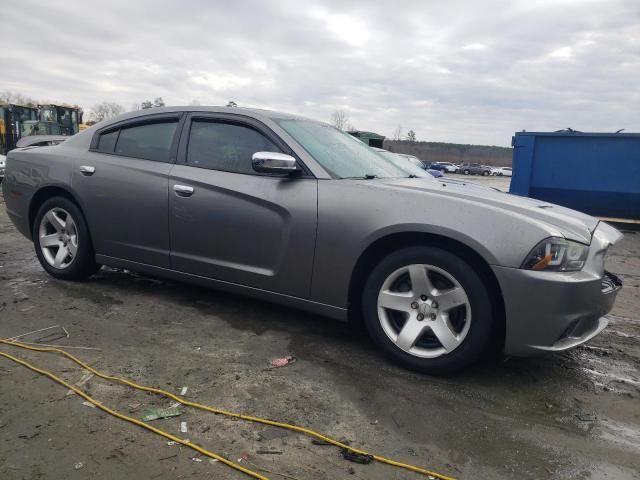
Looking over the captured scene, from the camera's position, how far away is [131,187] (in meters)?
3.96

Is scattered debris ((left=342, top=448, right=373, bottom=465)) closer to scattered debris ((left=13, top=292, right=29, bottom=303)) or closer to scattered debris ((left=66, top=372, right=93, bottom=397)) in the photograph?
scattered debris ((left=66, top=372, right=93, bottom=397))

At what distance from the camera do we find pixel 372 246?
10.0ft

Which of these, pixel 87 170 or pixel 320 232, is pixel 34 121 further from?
pixel 320 232

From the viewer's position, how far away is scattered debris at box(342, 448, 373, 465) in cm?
211

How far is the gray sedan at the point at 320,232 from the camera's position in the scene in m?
2.70

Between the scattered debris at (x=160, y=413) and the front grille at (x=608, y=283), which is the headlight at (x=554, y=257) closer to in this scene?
the front grille at (x=608, y=283)

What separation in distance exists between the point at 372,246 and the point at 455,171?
185ft

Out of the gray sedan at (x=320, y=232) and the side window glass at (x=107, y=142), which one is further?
the side window glass at (x=107, y=142)

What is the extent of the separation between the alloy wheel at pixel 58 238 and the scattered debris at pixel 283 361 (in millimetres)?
2345

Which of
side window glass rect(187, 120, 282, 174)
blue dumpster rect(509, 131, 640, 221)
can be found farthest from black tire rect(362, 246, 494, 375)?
blue dumpster rect(509, 131, 640, 221)

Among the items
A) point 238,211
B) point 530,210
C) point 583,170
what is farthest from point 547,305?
point 583,170

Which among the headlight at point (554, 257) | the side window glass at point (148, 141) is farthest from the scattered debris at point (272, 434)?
the side window glass at point (148, 141)

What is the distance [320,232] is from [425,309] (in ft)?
2.62

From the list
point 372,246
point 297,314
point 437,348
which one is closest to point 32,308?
point 297,314
